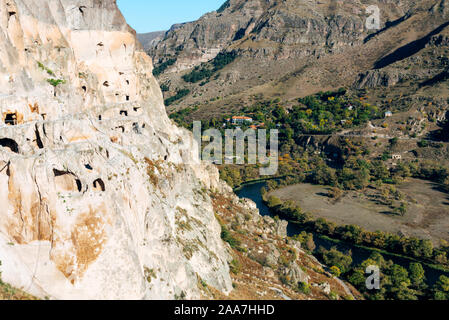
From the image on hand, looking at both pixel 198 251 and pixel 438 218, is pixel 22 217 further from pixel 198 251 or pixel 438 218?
pixel 438 218

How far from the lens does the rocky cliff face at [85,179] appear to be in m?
15.5

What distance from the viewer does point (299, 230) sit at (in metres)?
64.1

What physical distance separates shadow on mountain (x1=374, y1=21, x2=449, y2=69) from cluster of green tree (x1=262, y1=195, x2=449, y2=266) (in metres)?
115

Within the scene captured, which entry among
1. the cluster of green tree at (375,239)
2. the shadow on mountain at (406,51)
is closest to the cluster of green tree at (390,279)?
the cluster of green tree at (375,239)

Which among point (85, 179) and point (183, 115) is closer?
point (85, 179)

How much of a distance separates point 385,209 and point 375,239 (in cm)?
1777

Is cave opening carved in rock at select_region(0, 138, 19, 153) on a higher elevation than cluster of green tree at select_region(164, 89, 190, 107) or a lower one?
lower

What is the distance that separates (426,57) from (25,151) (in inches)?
6049

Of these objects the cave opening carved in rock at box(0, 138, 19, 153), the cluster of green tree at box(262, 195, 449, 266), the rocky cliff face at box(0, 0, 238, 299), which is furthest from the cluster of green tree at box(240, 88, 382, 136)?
the cave opening carved in rock at box(0, 138, 19, 153)

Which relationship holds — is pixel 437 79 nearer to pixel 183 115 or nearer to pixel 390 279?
pixel 183 115

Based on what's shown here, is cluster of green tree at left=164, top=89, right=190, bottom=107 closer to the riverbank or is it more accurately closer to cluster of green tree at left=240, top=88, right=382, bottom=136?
cluster of green tree at left=240, top=88, right=382, bottom=136

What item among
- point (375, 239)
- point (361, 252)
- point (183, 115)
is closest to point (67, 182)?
point (361, 252)

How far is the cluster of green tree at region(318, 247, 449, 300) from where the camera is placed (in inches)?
1651

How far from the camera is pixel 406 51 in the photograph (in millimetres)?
157625
